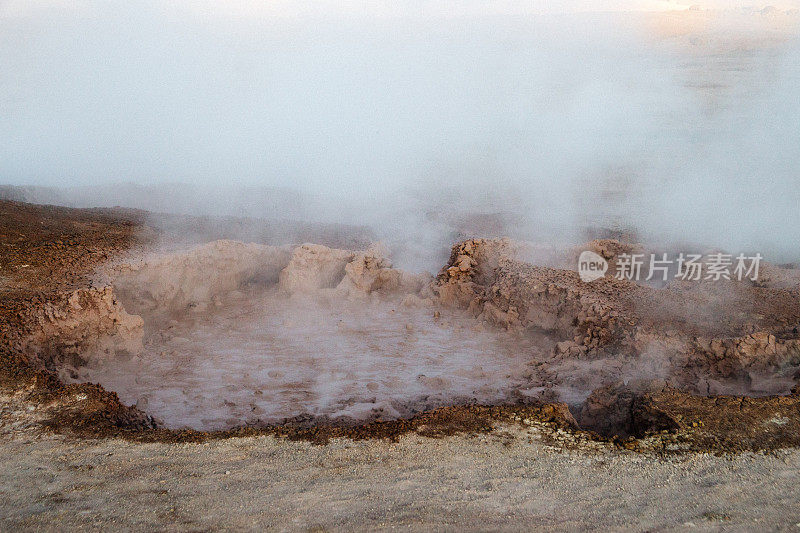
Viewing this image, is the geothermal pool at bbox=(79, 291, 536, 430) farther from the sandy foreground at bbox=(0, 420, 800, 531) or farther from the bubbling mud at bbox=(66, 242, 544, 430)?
the sandy foreground at bbox=(0, 420, 800, 531)

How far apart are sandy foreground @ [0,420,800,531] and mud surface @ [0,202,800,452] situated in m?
0.18

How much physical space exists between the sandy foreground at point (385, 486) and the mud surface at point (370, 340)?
0.18 m

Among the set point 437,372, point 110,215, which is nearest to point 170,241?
point 110,215

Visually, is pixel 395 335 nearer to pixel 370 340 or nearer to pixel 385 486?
pixel 370 340

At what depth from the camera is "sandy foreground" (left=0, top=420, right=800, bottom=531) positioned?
244 centimetres

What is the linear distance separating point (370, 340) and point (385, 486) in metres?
2.56

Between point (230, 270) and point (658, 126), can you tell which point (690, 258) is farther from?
point (658, 126)

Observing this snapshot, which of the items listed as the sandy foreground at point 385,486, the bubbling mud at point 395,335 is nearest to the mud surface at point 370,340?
the bubbling mud at point 395,335

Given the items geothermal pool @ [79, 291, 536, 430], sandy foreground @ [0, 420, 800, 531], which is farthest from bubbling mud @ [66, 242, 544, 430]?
sandy foreground @ [0, 420, 800, 531]

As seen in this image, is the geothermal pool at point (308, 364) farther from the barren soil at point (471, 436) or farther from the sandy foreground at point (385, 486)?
the sandy foreground at point (385, 486)

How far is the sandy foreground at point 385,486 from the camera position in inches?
95.9

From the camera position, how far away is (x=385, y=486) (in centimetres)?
267

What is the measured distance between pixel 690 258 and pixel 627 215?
375 centimetres

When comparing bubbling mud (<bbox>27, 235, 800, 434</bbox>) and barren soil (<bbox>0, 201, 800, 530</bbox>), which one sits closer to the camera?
barren soil (<bbox>0, 201, 800, 530</bbox>)
